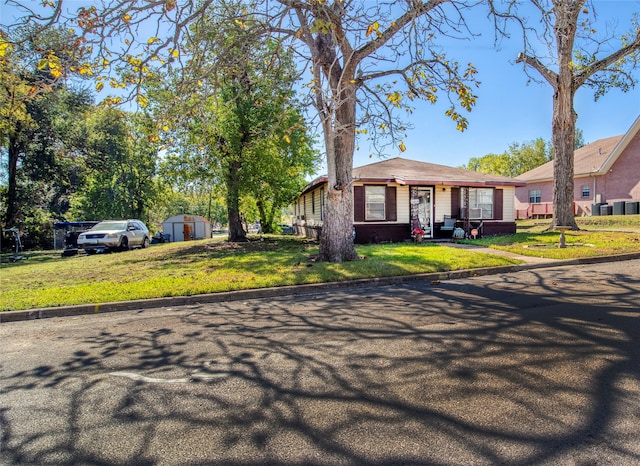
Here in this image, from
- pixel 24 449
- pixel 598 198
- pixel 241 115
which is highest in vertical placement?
pixel 241 115

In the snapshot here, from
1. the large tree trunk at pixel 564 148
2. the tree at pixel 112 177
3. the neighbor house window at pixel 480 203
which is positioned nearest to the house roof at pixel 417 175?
the neighbor house window at pixel 480 203

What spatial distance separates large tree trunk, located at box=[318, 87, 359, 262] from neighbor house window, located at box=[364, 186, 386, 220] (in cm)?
638

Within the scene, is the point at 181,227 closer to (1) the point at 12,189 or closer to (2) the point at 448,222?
(1) the point at 12,189

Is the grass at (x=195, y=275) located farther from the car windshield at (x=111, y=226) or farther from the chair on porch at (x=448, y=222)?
the car windshield at (x=111, y=226)

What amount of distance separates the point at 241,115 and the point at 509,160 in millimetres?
44054

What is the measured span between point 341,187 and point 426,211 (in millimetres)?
8837

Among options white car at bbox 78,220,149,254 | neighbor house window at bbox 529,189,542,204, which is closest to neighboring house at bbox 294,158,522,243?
white car at bbox 78,220,149,254

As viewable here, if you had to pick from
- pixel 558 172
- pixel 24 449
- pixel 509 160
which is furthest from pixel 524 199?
pixel 24 449

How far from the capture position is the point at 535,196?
31.7 metres

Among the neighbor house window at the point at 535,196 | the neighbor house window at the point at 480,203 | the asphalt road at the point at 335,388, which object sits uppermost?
the neighbor house window at the point at 535,196

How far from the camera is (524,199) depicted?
32.7 meters

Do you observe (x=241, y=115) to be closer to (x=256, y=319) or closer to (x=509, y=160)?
(x=256, y=319)

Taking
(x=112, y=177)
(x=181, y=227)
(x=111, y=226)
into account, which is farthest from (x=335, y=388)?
(x=112, y=177)

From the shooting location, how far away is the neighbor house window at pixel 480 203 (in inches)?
720
